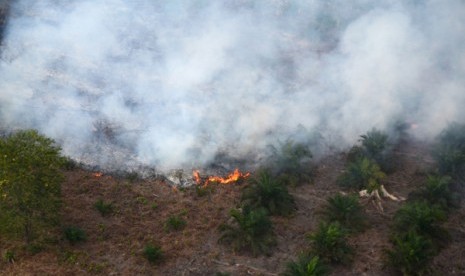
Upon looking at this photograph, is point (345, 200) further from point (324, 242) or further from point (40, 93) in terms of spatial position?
point (40, 93)

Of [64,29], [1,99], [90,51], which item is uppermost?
[64,29]

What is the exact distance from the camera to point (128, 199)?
53.8 ft

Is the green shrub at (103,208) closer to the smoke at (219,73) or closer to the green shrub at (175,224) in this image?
the green shrub at (175,224)

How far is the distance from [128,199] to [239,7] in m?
13.7

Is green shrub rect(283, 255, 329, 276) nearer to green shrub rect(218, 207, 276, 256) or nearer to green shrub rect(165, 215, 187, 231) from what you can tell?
green shrub rect(218, 207, 276, 256)

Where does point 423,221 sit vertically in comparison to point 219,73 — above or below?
below

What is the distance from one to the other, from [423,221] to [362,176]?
3.35m

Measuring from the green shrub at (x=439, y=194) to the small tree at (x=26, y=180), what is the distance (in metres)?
11.7

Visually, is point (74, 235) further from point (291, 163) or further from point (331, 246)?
point (291, 163)

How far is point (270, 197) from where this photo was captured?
50.6 ft

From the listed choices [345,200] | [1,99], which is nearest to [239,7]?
[1,99]

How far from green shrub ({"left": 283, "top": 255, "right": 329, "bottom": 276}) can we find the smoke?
696 cm

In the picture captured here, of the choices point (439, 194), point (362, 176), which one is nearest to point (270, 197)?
→ point (362, 176)

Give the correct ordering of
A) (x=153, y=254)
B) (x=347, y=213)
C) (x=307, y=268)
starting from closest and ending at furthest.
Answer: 1. (x=307, y=268)
2. (x=153, y=254)
3. (x=347, y=213)
